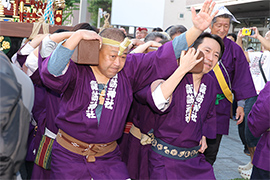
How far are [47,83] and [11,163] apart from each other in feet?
2.86

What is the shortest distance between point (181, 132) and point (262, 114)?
698 millimetres

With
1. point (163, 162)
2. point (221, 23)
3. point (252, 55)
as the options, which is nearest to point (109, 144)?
point (163, 162)

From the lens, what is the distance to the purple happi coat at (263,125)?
281 centimetres

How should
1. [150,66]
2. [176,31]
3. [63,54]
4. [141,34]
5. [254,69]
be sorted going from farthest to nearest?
[141,34] → [254,69] → [176,31] → [150,66] → [63,54]

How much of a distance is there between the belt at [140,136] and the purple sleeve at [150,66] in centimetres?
65

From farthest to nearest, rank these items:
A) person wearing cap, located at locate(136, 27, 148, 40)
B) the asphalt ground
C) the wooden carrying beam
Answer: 1. person wearing cap, located at locate(136, 27, 148, 40)
2. the asphalt ground
3. the wooden carrying beam

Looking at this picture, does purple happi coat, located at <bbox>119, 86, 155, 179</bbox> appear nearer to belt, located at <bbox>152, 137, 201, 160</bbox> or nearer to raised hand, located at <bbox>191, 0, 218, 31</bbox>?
belt, located at <bbox>152, 137, 201, 160</bbox>

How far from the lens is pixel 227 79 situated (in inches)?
159

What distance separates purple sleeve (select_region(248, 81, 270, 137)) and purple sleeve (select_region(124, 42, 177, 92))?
32.2 inches

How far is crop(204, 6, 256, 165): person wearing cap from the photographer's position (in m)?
4.02

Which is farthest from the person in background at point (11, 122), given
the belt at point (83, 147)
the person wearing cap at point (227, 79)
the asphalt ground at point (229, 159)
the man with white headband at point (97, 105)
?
the asphalt ground at point (229, 159)

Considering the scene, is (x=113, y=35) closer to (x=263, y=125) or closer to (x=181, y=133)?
(x=181, y=133)

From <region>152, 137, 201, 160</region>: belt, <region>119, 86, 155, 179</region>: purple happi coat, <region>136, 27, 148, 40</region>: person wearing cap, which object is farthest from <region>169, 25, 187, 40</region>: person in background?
<region>136, 27, 148, 40</region>: person wearing cap

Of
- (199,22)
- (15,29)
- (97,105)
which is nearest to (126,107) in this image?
(97,105)
